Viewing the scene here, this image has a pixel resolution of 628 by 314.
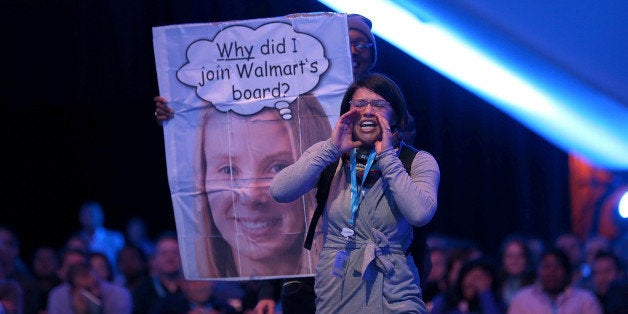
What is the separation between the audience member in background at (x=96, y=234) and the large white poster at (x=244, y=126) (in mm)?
5584

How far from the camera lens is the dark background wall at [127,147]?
868cm

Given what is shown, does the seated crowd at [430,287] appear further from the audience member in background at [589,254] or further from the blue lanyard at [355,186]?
the blue lanyard at [355,186]

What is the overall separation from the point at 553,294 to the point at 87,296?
2669 mm

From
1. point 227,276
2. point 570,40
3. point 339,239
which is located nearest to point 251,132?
point 227,276

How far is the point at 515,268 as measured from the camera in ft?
21.9

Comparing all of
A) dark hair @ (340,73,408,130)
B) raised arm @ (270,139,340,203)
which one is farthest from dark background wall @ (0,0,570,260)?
raised arm @ (270,139,340,203)

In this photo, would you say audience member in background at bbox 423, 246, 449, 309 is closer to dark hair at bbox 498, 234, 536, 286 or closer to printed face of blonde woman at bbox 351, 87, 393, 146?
dark hair at bbox 498, 234, 536, 286

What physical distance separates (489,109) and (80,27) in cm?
381

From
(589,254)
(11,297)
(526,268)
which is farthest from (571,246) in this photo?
(11,297)

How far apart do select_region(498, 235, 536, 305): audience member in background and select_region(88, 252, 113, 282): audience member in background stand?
259 centimetres

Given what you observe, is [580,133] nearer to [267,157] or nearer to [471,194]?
[471,194]

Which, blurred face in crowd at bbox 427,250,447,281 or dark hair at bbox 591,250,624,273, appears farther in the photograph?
blurred face in crowd at bbox 427,250,447,281

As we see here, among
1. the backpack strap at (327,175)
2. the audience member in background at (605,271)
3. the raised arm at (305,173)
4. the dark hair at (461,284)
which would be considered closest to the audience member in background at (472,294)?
the dark hair at (461,284)

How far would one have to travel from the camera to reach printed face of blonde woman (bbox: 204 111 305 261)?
389 centimetres
